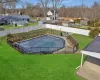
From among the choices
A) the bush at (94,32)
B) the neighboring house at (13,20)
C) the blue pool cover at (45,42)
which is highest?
the neighboring house at (13,20)

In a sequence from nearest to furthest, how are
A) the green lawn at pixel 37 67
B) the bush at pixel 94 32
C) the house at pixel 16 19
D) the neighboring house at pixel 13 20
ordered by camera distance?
the green lawn at pixel 37 67 < the bush at pixel 94 32 < the neighboring house at pixel 13 20 < the house at pixel 16 19

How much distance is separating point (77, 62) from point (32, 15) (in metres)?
62.2

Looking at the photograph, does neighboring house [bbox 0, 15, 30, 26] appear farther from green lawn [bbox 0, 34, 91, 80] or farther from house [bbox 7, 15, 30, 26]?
green lawn [bbox 0, 34, 91, 80]

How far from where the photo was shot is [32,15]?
75938 millimetres

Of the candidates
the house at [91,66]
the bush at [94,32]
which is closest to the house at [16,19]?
the bush at [94,32]

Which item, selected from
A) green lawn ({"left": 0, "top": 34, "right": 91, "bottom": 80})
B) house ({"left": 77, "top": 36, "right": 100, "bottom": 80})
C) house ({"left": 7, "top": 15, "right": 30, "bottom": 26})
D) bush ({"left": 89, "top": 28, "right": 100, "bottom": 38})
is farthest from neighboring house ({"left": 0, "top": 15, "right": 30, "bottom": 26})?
house ({"left": 77, "top": 36, "right": 100, "bottom": 80})

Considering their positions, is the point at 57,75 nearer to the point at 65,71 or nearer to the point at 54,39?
Answer: the point at 65,71

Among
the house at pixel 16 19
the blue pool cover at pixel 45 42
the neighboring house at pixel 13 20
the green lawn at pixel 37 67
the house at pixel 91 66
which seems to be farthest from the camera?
the house at pixel 16 19

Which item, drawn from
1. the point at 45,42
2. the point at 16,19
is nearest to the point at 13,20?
the point at 16,19

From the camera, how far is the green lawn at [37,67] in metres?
13.1

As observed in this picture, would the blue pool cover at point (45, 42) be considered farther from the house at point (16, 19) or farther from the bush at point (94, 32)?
the house at point (16, 19)

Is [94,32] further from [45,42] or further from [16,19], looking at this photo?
[16,19]

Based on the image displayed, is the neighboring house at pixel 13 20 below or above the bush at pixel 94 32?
above

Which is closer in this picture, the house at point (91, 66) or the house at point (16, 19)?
the house at point (91, 66)
